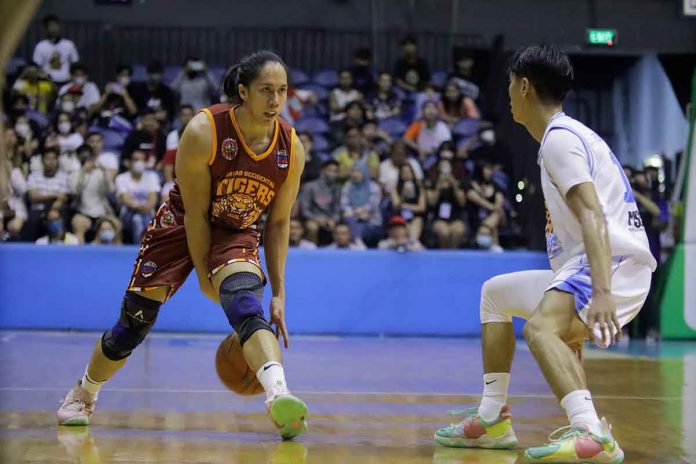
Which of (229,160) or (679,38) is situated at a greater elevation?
(679,38)

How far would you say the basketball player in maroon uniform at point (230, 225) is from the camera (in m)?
4.48

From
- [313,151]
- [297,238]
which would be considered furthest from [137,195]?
[313,151]

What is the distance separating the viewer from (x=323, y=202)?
1190 cm

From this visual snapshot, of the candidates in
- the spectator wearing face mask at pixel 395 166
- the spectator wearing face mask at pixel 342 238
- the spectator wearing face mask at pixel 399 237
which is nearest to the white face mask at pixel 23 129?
the spectator wearing face mask at pixel 342 238

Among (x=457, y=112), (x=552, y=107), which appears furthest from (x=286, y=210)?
(x=457, y=112)

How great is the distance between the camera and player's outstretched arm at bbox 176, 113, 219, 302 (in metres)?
4.55

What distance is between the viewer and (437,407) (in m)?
5.79

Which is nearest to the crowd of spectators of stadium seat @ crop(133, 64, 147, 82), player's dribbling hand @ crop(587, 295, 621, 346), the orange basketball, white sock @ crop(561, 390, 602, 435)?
stadium seat @ crop(133, 64, 147, 82)

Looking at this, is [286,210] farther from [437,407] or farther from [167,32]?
[167,32]

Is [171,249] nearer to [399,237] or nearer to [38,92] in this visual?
[399,237]

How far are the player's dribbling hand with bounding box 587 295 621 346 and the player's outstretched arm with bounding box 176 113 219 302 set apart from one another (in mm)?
1834

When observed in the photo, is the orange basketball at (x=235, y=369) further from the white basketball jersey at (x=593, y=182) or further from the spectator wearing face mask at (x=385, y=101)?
the spectator wearing face mask at (x=385, y=101)

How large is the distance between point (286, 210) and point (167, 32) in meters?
11.2

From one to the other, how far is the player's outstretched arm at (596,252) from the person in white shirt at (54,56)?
11332mm
